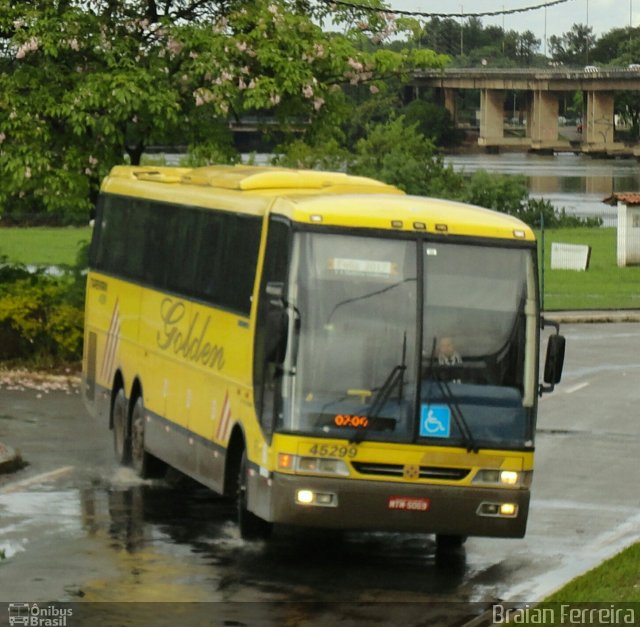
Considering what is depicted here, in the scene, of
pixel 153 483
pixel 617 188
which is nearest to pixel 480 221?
pixel 153 483

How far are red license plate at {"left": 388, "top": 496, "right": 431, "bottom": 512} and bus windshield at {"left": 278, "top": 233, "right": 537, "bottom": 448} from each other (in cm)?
44

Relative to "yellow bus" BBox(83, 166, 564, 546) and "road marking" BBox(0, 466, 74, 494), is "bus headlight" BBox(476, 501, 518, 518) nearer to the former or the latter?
"yellow bus" BBox(83, 166, 564, 546)

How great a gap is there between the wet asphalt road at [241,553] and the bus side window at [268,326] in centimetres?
120

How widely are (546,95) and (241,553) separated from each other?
12848 cm

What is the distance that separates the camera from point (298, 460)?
14234mm

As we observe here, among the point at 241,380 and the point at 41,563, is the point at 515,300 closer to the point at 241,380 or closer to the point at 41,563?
the point at 241,380

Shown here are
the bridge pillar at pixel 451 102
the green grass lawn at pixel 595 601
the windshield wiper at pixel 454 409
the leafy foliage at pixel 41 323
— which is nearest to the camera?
the green grass lawn at pixel 595 601

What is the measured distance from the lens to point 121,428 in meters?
20.1

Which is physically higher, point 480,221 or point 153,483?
point 480,221

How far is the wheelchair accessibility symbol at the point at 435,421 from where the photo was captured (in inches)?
561

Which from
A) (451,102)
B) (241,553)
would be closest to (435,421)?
(241,553)

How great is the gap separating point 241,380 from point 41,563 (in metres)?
2.38

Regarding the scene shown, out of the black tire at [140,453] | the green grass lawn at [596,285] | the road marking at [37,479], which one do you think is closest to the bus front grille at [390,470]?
the road marking at [37,479]

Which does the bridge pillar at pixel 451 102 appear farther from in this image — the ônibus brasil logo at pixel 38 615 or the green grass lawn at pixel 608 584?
the ônibus brasil logo at pixel 38 615
